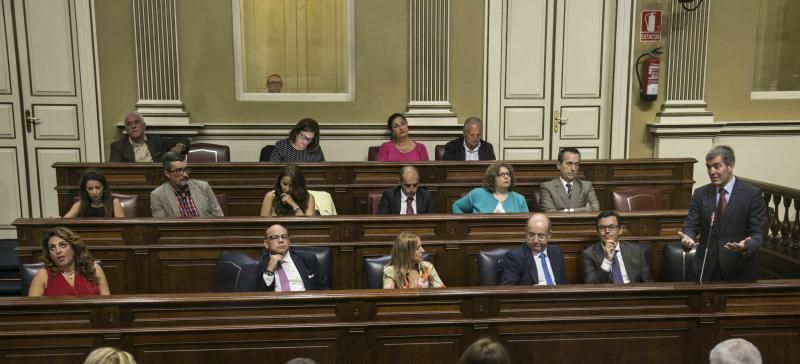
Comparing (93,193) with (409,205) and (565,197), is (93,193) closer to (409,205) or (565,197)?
(409,205)

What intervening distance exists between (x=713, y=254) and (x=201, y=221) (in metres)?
2.84

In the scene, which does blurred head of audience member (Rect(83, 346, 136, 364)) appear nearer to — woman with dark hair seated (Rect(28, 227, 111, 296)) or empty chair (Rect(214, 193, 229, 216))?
woman with dark hair seated (Rect(28, 227, 111, 296))

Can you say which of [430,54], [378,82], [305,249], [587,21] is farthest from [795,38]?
[305,249]

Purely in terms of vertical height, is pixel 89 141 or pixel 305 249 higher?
pixel 89 141

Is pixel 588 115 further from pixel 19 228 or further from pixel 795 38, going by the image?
pixel 19 228

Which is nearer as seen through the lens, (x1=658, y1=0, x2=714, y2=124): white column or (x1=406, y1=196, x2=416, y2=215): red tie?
(x1=406, y1=196, x2=416, y2=215): red tie

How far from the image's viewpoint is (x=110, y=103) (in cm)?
688

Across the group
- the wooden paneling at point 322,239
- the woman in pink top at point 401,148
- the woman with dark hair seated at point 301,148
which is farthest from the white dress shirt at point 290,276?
the woman in pink top at point 401,148

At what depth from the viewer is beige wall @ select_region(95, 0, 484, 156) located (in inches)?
269

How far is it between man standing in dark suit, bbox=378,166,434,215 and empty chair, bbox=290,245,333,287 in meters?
1.04

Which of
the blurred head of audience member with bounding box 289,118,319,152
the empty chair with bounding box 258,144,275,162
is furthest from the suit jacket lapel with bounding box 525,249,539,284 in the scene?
the empty chair with bounding box 258,144,275,162

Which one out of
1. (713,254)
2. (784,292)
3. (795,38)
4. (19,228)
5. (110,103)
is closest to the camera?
(784,292)

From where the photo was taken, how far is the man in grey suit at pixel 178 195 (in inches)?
190

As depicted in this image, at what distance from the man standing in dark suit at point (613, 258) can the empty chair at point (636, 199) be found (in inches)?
45.5
